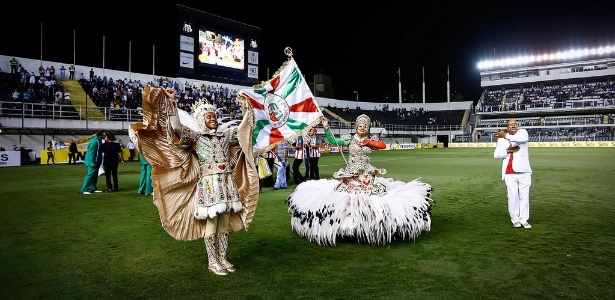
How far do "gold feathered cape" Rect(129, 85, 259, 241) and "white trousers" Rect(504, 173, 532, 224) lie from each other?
4636mm

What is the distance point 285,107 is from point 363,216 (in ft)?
8.35

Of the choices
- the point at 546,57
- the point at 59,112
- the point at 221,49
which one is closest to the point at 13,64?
the point at 59,112

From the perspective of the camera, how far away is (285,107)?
6.99m

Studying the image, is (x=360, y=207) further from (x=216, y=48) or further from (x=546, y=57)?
(x=546, y=57)

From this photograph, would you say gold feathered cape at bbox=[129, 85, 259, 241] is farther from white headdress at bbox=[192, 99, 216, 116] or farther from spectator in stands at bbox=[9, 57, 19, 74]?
spectator in stands at bbox=[9, 57, 19, 74]

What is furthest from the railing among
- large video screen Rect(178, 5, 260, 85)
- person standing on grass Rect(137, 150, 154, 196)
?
person standing on grass Rect(137, 150, 154, 196)

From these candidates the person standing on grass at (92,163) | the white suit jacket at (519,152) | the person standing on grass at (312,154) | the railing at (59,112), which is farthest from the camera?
the railing at (59,112)

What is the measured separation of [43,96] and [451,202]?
93.9 feet

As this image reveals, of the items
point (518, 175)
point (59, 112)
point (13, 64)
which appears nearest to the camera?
point (518, 175)

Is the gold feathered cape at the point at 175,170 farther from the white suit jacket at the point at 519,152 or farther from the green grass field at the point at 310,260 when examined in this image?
the white suit jacket at the point at 519,152

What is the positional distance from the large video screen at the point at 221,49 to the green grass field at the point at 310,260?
31.5 meters

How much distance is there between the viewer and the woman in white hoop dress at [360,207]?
5.50 metres

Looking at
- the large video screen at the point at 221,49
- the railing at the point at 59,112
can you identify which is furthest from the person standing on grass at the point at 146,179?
the large video screen at the point at 221,49

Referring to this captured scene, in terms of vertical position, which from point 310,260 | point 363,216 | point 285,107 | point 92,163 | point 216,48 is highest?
point 216,48
